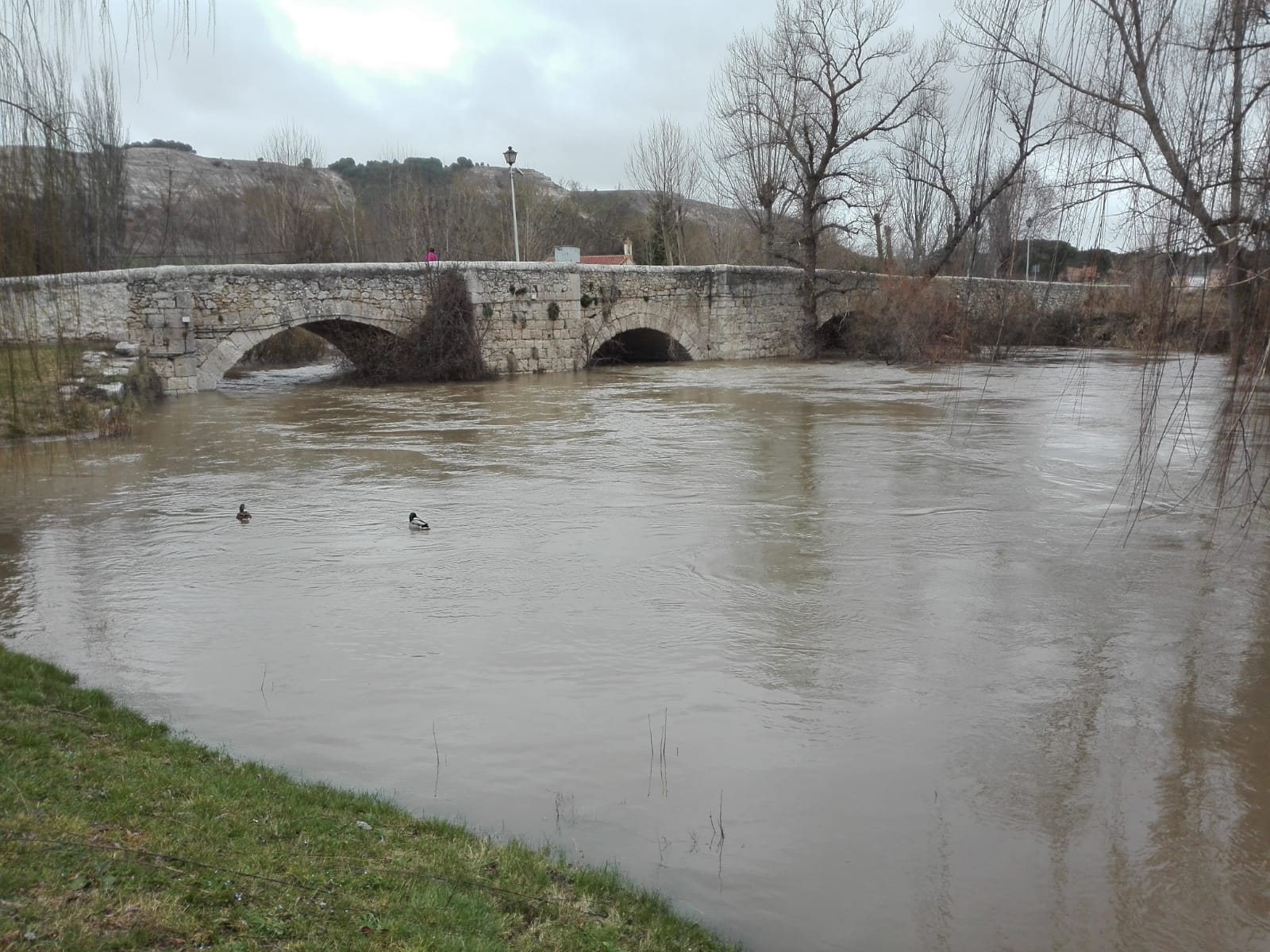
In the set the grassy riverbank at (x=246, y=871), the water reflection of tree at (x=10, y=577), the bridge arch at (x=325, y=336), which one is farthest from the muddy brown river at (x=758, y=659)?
the bridge arch at (x=325, y=336)

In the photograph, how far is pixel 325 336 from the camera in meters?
23.0

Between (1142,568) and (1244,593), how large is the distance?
28.4 inches

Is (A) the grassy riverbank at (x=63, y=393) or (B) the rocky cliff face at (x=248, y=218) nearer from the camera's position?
(A) the grassy riverbank at (x=63, y=393)

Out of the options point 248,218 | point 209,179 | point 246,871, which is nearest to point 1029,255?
point 246,871

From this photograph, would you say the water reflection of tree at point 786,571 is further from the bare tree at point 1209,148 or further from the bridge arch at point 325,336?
the bridge arch at point 325,336

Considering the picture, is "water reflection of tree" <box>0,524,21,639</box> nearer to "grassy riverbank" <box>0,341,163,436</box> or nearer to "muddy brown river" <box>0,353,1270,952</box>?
"muddy brown river" <box>0,353,1270,952</box>

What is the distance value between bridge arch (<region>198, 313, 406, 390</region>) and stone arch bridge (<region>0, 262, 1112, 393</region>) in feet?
0.10

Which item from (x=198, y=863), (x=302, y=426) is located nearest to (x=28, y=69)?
(x=198, y=863)

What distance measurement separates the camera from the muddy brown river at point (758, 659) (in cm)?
365

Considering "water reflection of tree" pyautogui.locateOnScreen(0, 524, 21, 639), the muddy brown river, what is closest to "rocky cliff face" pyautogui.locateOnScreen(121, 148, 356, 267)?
"water reflection of tree" pyautogui.locateOnScreen(0, 524, 21, 639)

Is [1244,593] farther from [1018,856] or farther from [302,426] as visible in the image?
[302,426]

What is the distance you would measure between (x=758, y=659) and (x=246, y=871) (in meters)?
3.35

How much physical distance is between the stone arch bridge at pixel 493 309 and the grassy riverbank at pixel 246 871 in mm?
12473

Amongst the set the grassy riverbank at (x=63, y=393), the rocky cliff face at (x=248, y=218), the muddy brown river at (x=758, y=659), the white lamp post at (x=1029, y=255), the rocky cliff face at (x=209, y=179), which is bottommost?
the muddy brown river at (x=758, y=659)
